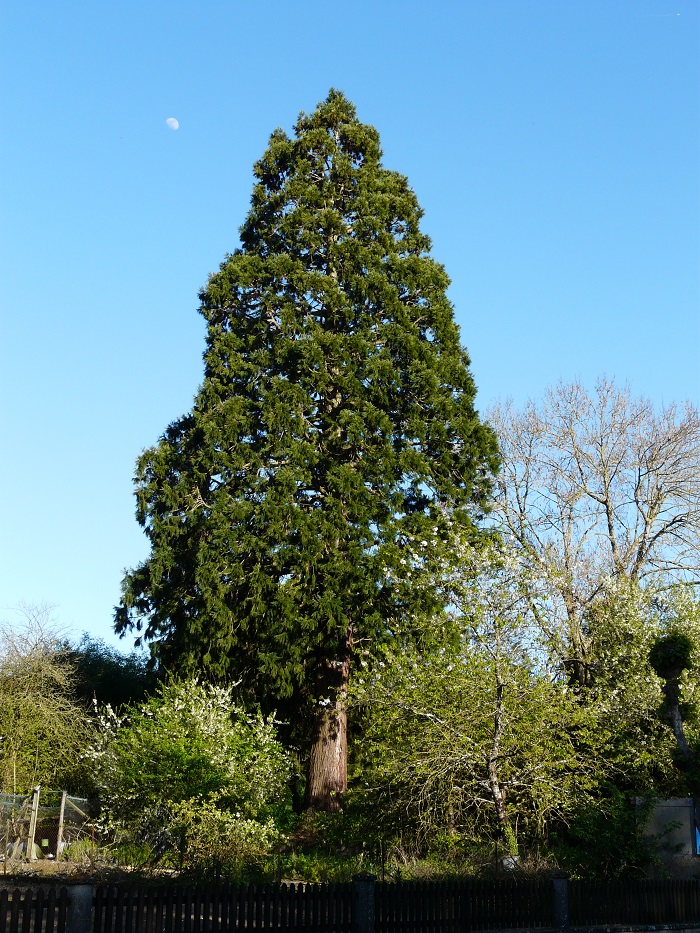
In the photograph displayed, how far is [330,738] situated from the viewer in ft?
74.7

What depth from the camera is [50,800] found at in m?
26.2

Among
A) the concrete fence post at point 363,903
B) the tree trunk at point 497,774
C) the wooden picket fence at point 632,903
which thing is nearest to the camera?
the concrete fence post at point 363,903

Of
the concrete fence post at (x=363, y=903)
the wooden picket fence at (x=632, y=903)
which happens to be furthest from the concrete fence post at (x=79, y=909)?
the wooden picket fence at (x=632, y=903)

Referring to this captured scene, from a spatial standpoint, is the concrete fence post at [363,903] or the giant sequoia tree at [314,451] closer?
the concrete fence post at [363,903]

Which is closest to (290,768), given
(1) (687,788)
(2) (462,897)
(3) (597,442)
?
(1) (687,788)

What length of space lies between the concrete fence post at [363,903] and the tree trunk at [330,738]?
1035 cm

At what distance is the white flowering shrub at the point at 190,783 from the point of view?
1712 cm

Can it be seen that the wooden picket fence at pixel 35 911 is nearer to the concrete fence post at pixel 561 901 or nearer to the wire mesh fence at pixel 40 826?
the concrete fence post at pixel 561 901

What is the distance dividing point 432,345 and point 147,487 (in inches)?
337

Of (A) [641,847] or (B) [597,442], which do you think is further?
(B) [597,442]

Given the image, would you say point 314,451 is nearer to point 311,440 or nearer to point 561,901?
point 311,440

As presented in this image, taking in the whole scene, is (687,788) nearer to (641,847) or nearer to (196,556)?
(641,847)

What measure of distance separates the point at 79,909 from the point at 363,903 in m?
3.60

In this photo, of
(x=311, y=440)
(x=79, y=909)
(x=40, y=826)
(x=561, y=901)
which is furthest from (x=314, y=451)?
(x=79, y=909)
